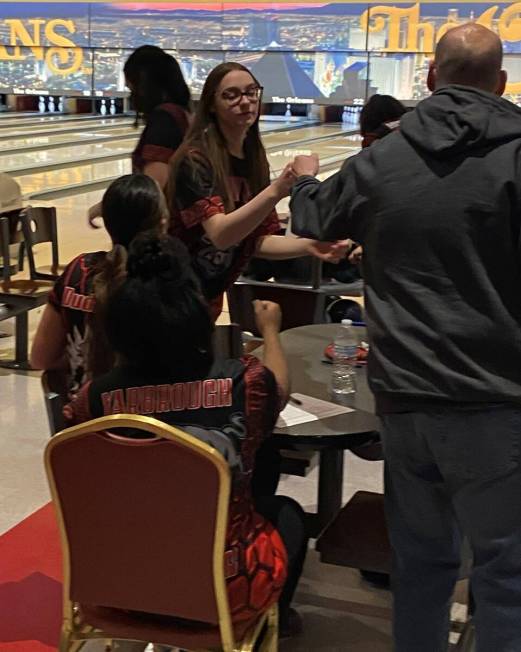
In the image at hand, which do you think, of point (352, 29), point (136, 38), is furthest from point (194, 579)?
point (136, 38)

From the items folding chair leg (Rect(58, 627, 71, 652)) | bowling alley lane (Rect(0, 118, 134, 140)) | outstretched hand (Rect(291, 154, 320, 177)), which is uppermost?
outstretched hand (Rect(291, 154, 320, 177))

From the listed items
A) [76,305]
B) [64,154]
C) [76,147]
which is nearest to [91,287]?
[76,305]

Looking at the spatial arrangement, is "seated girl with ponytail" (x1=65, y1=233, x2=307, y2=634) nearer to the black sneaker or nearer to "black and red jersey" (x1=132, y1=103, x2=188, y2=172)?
the black sneaker

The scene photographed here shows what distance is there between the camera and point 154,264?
4.77 feet

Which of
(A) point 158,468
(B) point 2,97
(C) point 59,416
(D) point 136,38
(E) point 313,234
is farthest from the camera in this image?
(B) point 2,97

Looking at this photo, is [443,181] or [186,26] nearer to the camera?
[443,181]

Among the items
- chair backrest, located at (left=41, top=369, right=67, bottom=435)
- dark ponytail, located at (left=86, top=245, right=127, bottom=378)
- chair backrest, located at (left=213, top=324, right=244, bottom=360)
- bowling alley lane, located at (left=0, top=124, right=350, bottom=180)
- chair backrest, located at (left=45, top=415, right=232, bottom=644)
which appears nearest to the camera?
chair backrest, located at (left=45, top=415, right=232, bottom=644)

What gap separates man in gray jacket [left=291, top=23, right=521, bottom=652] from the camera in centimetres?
138

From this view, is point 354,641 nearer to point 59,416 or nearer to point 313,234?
point 59,416

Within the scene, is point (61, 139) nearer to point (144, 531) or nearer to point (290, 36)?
point (290, 36)

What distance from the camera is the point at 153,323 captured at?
1404mm

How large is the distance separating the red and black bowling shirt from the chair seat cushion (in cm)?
54

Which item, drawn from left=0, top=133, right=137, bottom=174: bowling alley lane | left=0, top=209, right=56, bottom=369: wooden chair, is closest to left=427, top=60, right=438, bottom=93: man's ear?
left=0, top=209, right=56, bottom=369: wooden chair

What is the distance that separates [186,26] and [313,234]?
7851mm
